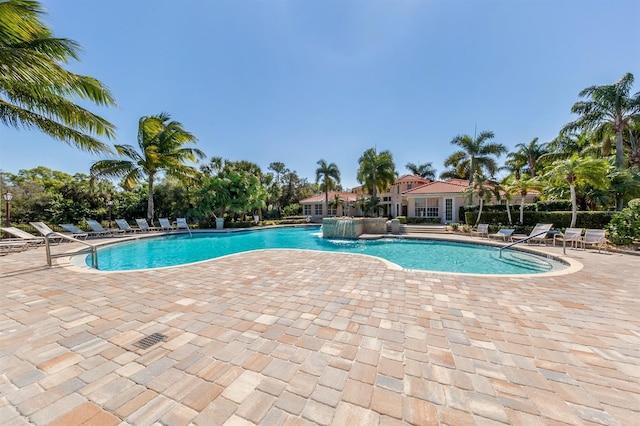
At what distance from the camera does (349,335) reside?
10.0ft

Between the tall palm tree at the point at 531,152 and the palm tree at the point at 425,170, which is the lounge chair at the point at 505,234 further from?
the palm tree at the point at 425,170

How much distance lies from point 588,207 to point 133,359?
24.1 metres

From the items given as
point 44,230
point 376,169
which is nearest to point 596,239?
point 376,169

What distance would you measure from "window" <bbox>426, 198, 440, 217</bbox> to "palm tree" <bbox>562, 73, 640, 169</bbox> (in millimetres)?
11069

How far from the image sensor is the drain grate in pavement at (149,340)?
2.83m

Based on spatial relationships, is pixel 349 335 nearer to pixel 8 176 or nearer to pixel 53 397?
pixel 53 397

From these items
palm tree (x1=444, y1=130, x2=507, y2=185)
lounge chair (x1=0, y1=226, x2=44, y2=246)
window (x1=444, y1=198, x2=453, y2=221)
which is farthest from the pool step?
A: lounge chair (x1=0, y1=226, x2=44, y2=246)

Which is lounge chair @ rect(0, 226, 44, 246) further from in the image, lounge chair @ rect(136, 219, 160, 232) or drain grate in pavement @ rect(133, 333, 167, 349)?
drain grate in pavement @ rect(133, 333, 167, 349)

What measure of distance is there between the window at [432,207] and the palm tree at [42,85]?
24.7 m

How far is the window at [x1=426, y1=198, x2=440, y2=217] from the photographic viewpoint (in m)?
24.1

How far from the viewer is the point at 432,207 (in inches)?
960

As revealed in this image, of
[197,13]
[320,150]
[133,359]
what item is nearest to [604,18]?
[197,13]

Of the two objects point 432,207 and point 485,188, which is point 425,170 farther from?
point 485,188

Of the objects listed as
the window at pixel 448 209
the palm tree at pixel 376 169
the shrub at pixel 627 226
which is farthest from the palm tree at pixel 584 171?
the palm tree at pixel 376 169
